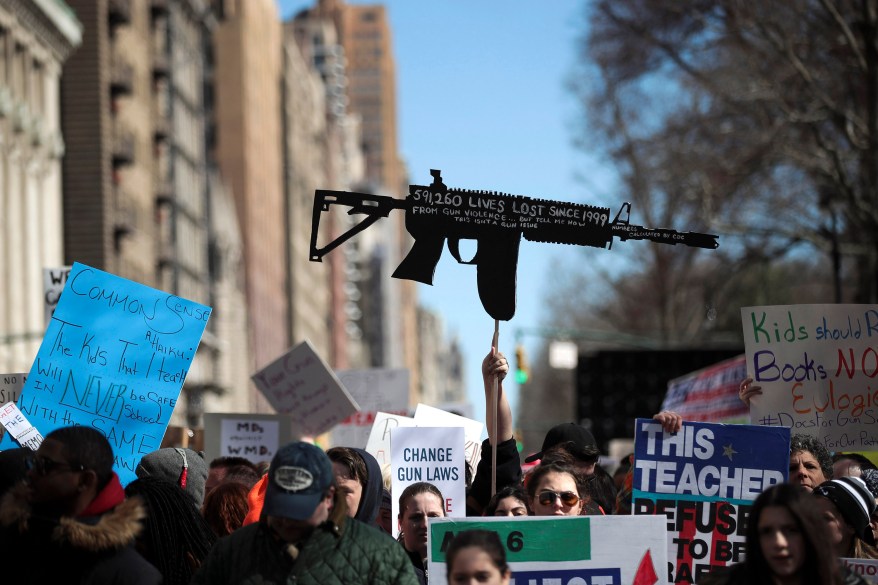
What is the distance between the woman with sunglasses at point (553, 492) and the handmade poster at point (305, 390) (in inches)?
248

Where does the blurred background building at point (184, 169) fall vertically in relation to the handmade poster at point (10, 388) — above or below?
above

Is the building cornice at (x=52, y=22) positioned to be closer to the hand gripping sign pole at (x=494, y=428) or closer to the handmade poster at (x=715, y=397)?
the handmade poster at (x=715, y=397)

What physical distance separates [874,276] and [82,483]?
21.0 meters

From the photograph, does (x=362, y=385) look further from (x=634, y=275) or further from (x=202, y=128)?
(x=202, y=128)

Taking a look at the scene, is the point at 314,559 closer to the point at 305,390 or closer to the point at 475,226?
the point at 475,226

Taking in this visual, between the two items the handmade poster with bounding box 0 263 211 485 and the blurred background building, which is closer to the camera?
the handmade poster with bounding box 0 263 211 485

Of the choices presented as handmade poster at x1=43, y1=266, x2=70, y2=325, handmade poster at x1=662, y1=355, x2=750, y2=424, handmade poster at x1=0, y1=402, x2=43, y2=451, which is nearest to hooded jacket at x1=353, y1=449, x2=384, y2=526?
handmade poster at x1=0, y1=402, x2=43, y2=451

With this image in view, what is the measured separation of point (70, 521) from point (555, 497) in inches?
87.2

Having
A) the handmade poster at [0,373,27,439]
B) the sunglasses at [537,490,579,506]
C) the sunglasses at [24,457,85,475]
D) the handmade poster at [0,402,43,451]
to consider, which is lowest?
the sunglasses at [537,490,579,506]

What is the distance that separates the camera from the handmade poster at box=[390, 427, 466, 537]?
Result: 29.2ft

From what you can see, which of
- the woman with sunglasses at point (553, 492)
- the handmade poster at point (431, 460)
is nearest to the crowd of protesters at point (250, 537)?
the woman with sunglasses at point (553, 492)

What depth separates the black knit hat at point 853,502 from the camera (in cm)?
700

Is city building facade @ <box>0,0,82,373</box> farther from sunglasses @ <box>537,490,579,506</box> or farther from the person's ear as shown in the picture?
the person's ear

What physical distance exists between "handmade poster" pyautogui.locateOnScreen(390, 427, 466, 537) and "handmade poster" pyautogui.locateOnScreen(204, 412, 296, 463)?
3723 millimetres
